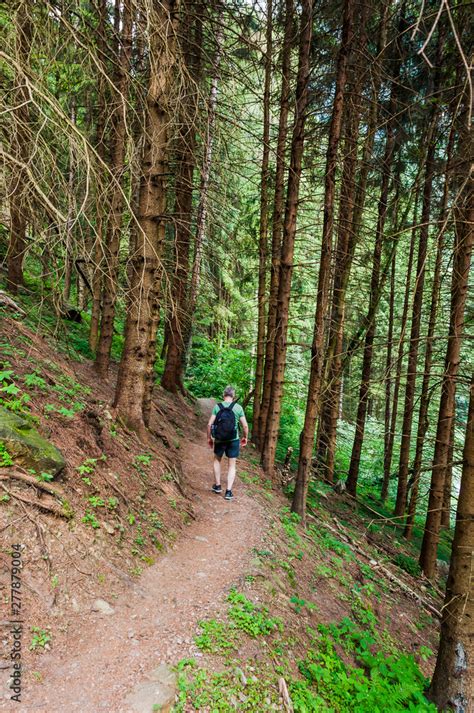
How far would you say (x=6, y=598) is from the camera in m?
2.99

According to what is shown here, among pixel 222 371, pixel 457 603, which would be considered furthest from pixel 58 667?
pixel 222 371

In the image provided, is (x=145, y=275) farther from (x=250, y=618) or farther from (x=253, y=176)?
(x=250, y=618)

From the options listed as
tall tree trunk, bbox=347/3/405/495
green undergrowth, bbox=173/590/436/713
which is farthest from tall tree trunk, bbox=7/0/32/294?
tall tree trunk, bbox=347/3/405/495

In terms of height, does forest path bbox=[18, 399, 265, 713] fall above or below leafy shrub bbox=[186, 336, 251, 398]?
below

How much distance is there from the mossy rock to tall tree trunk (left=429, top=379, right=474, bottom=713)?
403 cm

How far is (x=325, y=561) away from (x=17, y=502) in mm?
5104

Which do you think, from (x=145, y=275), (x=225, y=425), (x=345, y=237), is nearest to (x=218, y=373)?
(x=345, y=237)

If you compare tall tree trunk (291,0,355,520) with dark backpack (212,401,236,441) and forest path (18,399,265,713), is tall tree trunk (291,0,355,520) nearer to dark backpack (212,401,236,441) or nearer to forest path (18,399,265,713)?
dark backpack (212,401,236,441)

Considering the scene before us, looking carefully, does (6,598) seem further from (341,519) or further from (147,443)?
(341,519)

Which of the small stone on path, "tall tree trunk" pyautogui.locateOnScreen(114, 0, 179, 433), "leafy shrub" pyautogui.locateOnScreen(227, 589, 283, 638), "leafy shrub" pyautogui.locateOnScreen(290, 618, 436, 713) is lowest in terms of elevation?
"leafy shrub" pyautogui.locateOnScreen(290, 618, 436, 713)

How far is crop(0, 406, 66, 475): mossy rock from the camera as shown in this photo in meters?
3.74

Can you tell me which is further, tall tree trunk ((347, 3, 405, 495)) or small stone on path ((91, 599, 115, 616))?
tall tree trunk ((347, 3, 405, 495))

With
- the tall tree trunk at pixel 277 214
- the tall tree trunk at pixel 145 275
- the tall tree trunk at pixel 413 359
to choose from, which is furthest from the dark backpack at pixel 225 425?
the tall tree trunk at pixel 413 359

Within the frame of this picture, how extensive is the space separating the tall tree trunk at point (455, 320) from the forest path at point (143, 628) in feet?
8.23
